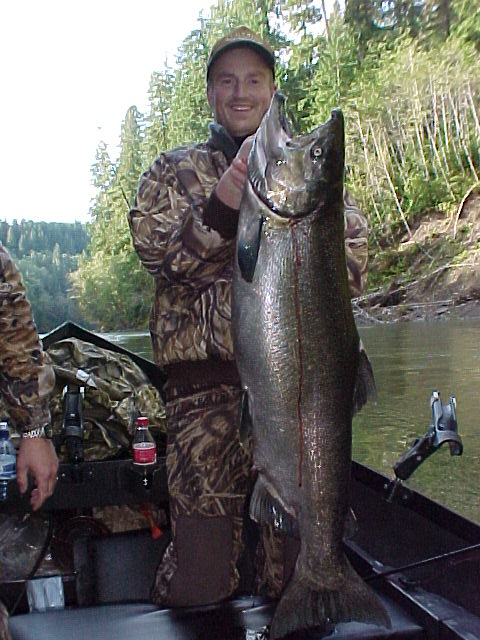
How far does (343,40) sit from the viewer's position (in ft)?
154

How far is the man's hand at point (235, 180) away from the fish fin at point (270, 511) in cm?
85

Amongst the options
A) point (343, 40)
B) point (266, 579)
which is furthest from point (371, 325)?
point (343, 40)

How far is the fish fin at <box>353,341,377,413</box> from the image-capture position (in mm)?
2256

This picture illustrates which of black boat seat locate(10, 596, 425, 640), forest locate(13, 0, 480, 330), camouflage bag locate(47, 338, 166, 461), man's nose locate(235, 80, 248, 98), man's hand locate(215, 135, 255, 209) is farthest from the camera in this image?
forest locate(13, 0, 480, 330)

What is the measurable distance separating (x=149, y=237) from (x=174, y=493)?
36.9 inches

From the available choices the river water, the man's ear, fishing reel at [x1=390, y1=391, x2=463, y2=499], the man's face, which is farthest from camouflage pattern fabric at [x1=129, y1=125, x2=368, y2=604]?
the river water

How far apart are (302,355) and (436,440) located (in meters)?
1.11

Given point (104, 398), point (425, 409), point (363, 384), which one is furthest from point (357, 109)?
point (363, 384)

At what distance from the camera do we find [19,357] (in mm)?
2736

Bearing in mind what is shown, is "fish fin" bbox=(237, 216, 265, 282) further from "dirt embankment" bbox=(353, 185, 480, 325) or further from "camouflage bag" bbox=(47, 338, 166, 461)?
"dirt embankment" bbox=(353, 185, 480, 325)

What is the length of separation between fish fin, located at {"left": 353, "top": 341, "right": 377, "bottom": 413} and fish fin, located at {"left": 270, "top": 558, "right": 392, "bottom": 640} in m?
0.50

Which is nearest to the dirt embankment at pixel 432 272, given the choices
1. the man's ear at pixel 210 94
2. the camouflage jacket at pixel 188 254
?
the man's ear at pixel 210 94

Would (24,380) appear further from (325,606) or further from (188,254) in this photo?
(325,606)

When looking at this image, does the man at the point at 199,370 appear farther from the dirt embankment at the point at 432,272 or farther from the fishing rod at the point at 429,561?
the dirt embankment at the point at 432,272
